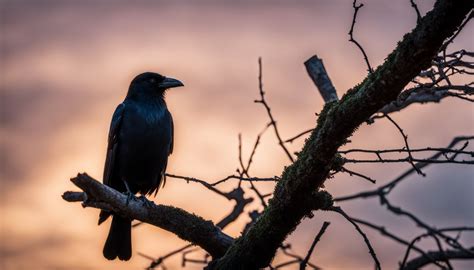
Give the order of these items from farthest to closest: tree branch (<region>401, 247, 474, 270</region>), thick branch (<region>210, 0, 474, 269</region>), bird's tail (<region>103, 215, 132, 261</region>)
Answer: bird's tail (<region>103, 215, 132, 261</region>) < tree branch (<region>401, 247, 474, 270</region>) < thick branch (<region>210, 0, 474, 269</region>)

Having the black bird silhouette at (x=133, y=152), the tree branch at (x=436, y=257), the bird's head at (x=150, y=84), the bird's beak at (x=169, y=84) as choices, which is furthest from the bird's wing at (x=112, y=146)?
the tree branch at (x=436, y=257)

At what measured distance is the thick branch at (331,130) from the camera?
3.46m

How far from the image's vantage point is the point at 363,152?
170 inches

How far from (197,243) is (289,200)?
4.76ft

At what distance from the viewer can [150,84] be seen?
8.42 m

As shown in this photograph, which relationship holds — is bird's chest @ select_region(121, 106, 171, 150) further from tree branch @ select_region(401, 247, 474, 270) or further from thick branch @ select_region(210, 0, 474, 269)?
tree branch @ select_region(401, 247, 474, 270)

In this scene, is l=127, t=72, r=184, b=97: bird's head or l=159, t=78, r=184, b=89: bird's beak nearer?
l=127, t=72, r=184, b=97: bird's head

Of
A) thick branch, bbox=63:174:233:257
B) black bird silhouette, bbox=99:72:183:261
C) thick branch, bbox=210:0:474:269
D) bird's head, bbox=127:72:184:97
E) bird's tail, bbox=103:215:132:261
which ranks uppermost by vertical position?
bird's head, bbox=127:72:184:97

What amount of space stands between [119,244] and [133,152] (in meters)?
1.02

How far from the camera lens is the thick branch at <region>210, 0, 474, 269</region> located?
3.46 meters

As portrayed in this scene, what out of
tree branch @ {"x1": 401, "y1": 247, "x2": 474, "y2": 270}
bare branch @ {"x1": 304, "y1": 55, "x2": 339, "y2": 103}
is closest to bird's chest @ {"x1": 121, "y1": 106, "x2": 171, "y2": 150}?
bare branch @ {"x1": 304, "y1": 55, "x2": 339, "y2": 103}

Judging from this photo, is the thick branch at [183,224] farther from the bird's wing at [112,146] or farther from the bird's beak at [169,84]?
the bird's beak at [169,84]

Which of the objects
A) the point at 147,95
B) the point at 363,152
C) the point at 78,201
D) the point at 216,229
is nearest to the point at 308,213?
the point at 363,152

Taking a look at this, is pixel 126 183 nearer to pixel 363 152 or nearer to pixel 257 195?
pixel 257 195
